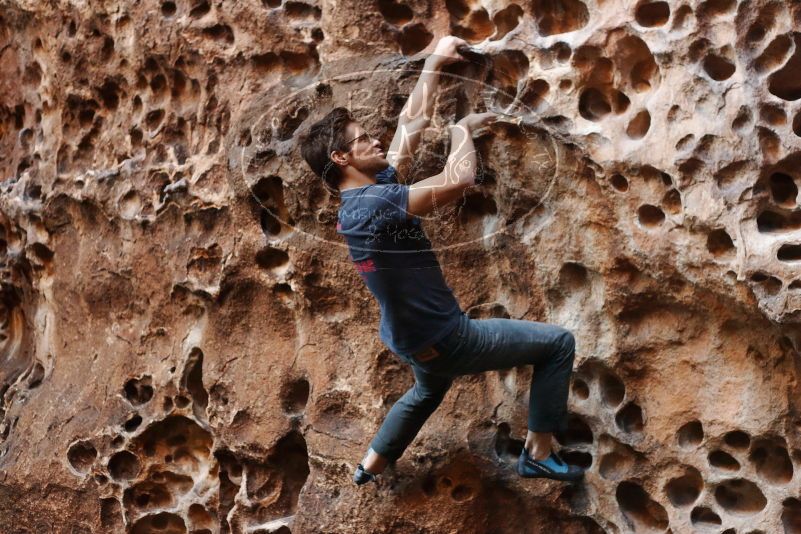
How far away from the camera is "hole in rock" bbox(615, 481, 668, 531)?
149 inches

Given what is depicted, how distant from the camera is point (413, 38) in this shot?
4047 mm

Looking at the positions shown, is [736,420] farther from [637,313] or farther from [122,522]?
[122,522]

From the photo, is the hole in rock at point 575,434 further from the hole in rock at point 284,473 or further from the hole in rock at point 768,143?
the hole in rock at point 768,143

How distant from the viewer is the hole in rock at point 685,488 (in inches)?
145

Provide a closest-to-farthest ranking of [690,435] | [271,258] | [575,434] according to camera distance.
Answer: [690,435] → [575,434] → [271,258]

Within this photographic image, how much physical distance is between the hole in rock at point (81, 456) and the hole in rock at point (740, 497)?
2.39 m

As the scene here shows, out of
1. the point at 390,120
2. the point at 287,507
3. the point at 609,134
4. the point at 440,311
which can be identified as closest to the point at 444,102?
the point at 390,120

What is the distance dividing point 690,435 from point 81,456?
2373 mm

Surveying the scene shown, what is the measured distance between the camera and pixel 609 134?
3631 millimetres

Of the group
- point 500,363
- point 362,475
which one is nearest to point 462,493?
point 362,475

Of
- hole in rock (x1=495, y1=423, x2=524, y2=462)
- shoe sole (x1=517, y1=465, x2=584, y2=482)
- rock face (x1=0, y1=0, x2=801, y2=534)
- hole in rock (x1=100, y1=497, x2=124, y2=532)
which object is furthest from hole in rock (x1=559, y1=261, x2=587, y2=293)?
hole in rock (x1=100, y1=497, x2=124, y2=532)

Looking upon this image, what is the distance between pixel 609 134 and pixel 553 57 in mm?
319

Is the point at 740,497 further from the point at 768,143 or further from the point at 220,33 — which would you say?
the point at 220,33

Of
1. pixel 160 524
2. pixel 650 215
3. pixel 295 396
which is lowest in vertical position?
pixel 160 524
